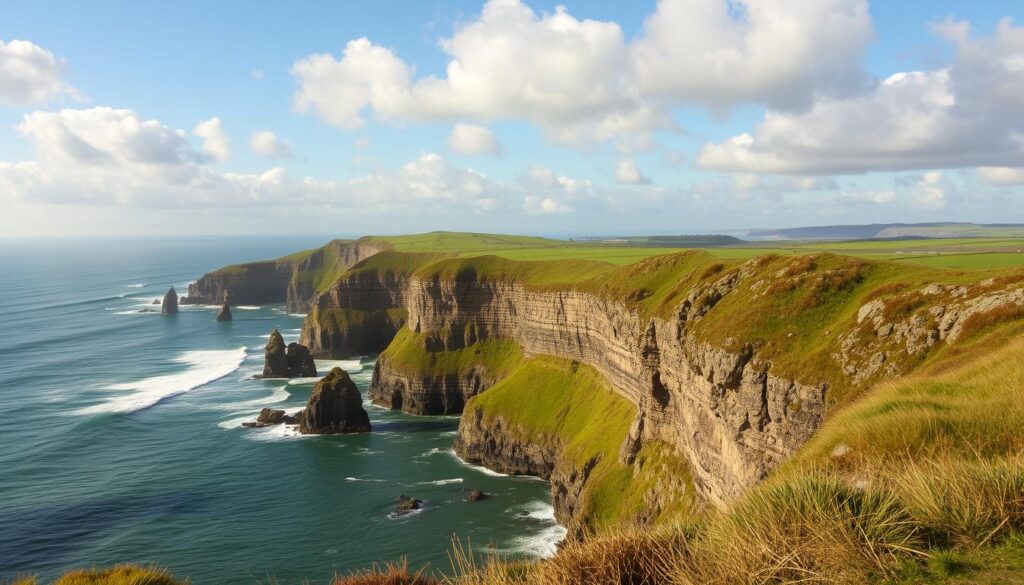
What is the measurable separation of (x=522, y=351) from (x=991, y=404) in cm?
9656

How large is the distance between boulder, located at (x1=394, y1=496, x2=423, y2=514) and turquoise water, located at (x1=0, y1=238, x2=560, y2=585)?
43.9 inches

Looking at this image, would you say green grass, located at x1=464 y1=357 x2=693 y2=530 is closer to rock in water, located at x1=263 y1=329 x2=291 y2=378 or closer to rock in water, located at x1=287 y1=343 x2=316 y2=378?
rock in water, located at x1=287 y1=343 x2=316 y2=378

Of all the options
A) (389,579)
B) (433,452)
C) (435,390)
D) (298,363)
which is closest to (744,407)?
(389,579)

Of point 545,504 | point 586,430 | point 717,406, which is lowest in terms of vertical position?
point 545,504

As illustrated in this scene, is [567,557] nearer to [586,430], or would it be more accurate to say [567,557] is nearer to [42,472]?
[586,430]

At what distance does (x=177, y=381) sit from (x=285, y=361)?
68.5 feet

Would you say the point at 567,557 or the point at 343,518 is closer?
the point at 567,557

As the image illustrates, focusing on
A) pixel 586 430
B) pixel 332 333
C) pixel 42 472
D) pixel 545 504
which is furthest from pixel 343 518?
pixel 332 333

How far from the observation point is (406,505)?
2837 inches

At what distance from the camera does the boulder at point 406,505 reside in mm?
71312

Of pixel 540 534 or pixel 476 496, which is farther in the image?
pixel 476 496

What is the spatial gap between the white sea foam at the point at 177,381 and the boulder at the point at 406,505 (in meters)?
61.0

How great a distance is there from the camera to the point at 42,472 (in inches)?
3187

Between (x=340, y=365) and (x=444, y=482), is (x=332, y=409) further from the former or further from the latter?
(x=340, y=365)
